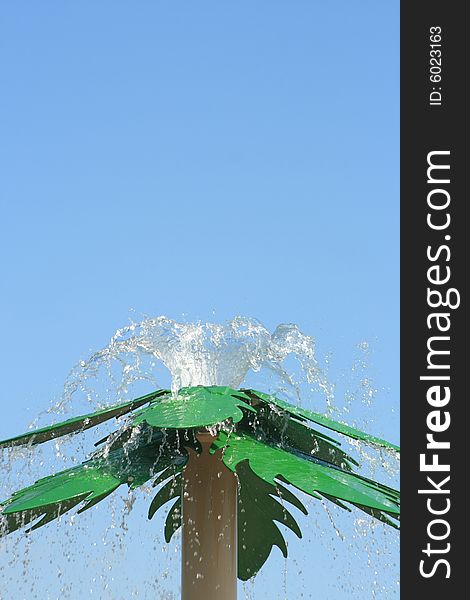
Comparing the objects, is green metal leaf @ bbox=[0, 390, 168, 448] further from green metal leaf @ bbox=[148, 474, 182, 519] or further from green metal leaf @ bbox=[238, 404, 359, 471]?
green metal leaf @ bbox=[148, 474, 182, 519]

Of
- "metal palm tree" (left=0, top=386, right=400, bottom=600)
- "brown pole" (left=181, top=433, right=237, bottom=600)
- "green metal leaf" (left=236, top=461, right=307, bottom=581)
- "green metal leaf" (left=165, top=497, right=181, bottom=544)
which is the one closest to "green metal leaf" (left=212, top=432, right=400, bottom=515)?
"metal palm tree" (left=0, top=386, right=400, bottom=600)

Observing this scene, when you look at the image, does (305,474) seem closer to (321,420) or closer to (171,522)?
(321,420)

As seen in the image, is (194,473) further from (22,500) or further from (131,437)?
(22,500)

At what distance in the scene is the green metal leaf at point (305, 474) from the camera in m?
5.80

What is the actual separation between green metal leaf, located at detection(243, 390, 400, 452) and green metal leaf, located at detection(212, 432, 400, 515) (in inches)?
11.3

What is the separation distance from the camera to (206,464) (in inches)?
267

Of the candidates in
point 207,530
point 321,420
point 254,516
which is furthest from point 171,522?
point 321,420

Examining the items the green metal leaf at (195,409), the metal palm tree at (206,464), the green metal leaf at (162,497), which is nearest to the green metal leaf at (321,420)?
the metal palm tree at (206,464)

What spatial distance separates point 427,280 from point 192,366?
1934mm

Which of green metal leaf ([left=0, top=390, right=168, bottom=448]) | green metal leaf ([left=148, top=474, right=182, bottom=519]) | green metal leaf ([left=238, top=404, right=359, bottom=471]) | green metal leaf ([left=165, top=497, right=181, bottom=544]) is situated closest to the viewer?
green metal leaf ([left=0, top=390, right=168, bottom=448])

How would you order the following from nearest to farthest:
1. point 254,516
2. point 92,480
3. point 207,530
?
point 92,480, point 207,530, point 254,516

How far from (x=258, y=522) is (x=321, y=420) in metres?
1.55

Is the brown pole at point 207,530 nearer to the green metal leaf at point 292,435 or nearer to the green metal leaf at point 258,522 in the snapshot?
the green metal leaf at point 292,435

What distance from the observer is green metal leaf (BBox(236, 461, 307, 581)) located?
299 inches
